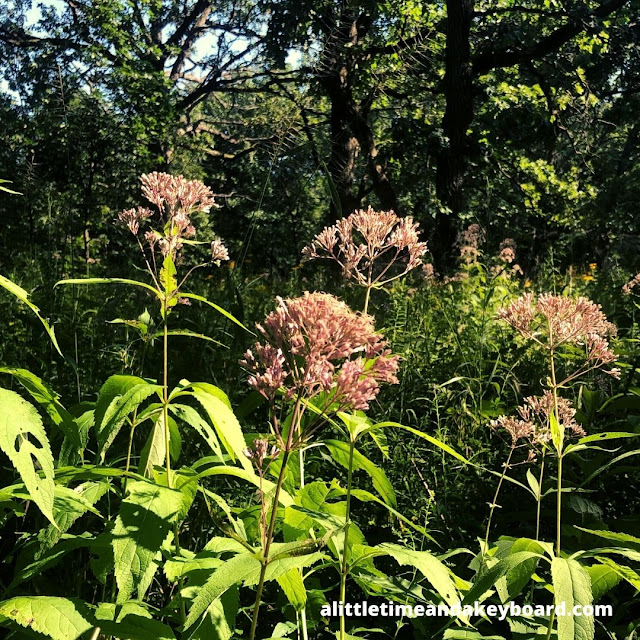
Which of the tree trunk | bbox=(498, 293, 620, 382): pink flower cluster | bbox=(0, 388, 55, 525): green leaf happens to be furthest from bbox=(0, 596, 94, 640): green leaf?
the tree trunk

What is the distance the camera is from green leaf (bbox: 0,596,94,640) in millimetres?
1170

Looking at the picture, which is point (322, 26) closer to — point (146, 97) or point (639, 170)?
point (146, 97)

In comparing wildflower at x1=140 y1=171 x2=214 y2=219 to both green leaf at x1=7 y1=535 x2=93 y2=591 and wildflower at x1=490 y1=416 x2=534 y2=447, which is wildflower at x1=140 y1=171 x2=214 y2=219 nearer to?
green leaf at x1=7 y1=535 x2=93 y2=591

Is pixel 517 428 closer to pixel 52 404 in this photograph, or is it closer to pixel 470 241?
pixel 52 404

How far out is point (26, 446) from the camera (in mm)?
1198

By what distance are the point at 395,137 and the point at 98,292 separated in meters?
8.89

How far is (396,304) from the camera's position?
3.97 m

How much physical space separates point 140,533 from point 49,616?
0.79ft

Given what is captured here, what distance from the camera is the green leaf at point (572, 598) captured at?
115 centimetres

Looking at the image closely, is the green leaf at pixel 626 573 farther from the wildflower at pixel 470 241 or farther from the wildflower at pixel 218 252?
the wildflower at pixel 470 241

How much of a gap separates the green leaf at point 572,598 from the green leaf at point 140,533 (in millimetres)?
737

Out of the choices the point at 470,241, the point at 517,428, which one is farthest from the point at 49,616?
the point at 470,241

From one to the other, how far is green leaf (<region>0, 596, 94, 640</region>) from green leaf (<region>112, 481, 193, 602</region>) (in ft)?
0.50

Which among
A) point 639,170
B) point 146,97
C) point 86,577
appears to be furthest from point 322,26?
point 86,577
